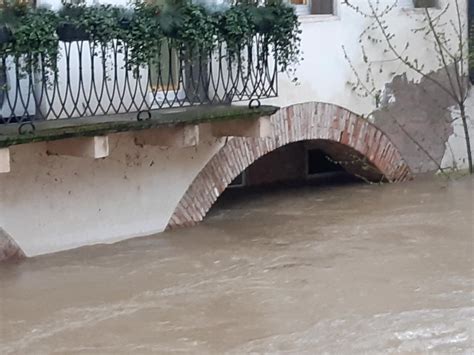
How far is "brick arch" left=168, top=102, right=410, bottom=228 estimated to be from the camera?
32.0 feet

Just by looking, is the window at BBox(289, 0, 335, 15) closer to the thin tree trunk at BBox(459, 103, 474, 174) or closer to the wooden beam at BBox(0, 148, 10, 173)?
the thin tree trunk at BBox(459, 103, 474, 174)

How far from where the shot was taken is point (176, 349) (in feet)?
21.2

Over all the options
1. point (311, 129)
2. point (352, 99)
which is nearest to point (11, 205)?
point (311, 129)

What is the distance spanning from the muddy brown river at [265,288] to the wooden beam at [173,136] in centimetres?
84

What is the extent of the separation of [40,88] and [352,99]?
3.87 m

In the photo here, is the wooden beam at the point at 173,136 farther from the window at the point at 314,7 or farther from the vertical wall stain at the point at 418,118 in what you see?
the vertical wall stain at the point at 418,118

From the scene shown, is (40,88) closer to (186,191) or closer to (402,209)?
(186,191)

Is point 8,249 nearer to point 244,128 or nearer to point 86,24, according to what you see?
point 86,24

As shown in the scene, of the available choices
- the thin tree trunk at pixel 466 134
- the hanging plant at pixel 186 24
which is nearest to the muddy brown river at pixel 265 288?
the thin tree trunk at pixel 466 134

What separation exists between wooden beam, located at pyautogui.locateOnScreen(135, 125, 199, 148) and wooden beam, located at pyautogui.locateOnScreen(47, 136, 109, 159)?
0.71 metres

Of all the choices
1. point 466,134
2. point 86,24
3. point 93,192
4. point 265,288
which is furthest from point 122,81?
point 466,134

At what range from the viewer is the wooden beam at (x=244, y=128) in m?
9.46

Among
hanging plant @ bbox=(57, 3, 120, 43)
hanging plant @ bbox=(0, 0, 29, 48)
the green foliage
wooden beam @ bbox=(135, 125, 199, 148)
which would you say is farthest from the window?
hanging plant @ bbox=(0, 0, 29, 48)

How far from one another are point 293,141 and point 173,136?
5.94 feet
